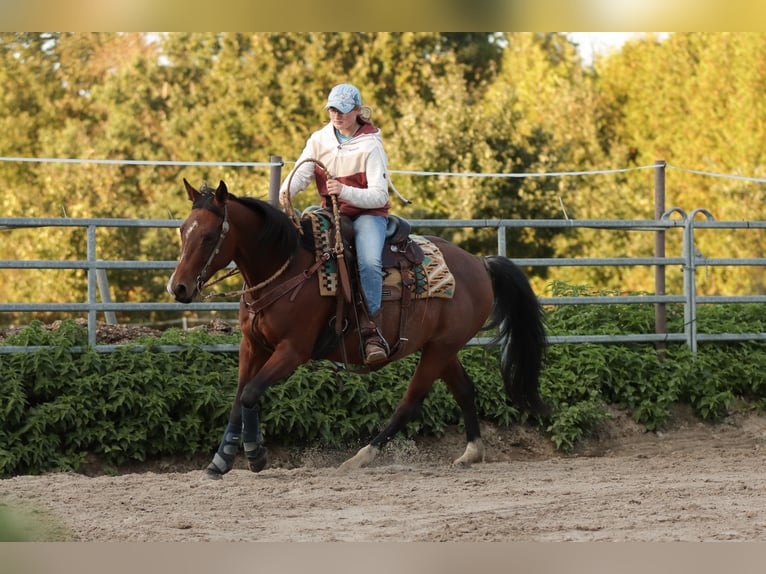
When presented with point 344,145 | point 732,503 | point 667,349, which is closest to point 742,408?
point 667,349

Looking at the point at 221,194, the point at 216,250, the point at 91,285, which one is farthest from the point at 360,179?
the point at 91,285

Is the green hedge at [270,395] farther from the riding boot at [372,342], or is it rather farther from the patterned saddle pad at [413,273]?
the riding boot at [372,342]

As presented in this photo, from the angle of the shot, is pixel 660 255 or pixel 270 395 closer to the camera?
pixel 270 395

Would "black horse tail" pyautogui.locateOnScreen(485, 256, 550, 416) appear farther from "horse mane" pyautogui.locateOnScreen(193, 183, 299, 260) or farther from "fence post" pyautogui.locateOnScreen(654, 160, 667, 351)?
"fence post" pyautogui.locateOnScreen(654, 160, 667, 351)

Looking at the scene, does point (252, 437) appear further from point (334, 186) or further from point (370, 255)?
point (334, 186)

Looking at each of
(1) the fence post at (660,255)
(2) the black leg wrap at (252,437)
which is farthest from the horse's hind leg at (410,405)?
(1) the fence post at (660,255)

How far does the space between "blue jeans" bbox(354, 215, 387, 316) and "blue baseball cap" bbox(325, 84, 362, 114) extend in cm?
66

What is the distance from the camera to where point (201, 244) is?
5.26 meters

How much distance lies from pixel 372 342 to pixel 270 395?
1.55 meters

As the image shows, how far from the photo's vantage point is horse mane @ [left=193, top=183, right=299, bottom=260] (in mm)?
5621

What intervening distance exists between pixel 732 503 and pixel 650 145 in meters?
21.3

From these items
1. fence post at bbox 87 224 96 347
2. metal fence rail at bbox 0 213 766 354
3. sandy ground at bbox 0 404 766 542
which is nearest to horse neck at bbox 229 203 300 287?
sandy ground at bbox 0 404 766 542

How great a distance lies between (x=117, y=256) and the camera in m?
19.1

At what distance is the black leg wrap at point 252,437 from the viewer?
5.68 m
